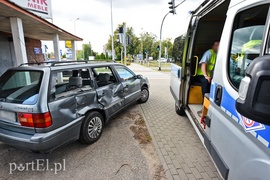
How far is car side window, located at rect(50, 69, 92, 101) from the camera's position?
256 centimetres

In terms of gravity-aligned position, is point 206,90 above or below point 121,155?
above

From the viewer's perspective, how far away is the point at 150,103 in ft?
19.6

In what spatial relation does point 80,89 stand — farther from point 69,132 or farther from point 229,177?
point 229,177

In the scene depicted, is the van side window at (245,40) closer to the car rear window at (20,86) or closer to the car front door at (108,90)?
the car front door at (108,90)

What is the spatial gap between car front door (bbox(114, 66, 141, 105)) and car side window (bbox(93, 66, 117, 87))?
0.27 m

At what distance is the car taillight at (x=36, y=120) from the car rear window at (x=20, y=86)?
19 cm

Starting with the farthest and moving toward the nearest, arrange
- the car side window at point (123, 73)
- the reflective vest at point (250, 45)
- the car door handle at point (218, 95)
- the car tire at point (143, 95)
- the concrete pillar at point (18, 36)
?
the car tire at point (143, 95)
the concrete pillar at point (18, 36)
the car side window at point (123, 73)
the car door handle at point (218, 95)
the reflective vest at point (250, 45)

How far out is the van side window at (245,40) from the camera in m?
1.41

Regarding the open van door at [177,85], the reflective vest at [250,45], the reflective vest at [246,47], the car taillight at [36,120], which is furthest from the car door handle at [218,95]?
the car taillight at [36,120]

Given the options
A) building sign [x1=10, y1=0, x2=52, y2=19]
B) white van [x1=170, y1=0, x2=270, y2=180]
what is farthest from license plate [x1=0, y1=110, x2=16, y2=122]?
building sign [x1=10, y1=0, x2=52, y2=19]

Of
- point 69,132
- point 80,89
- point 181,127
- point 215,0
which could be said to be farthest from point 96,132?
point 215,0

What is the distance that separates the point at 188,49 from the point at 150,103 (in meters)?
2.82

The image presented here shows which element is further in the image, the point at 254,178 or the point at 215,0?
the point at 215,0
